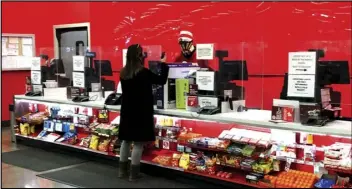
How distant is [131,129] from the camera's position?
4.42 m

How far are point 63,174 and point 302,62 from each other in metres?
2.90

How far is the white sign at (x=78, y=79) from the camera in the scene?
5.74 metres

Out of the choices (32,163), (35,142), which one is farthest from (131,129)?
(35,142)

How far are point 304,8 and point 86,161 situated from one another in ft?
11.7

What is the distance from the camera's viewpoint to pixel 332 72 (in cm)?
369

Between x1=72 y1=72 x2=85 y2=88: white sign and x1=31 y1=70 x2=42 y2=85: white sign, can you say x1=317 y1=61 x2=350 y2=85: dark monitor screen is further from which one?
x1=31 y1=70 x2=42 y2=85: white sign

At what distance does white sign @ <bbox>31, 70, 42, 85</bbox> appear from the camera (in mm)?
6484

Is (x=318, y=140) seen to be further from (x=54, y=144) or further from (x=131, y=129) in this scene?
(x=54, y=144)

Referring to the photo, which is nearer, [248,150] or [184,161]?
[248,150]

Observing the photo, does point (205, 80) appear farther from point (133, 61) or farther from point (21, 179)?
point (21, 179)

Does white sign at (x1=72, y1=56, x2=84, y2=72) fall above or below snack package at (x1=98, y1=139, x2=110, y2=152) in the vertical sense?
above

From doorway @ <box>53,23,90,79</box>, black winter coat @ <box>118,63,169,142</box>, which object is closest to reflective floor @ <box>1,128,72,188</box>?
black winter coat @ <box>118,63,169,142</box>

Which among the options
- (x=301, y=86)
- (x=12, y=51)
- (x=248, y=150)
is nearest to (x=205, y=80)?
(x=248, y=150)

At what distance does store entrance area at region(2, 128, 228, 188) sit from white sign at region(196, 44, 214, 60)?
1.30 meters
